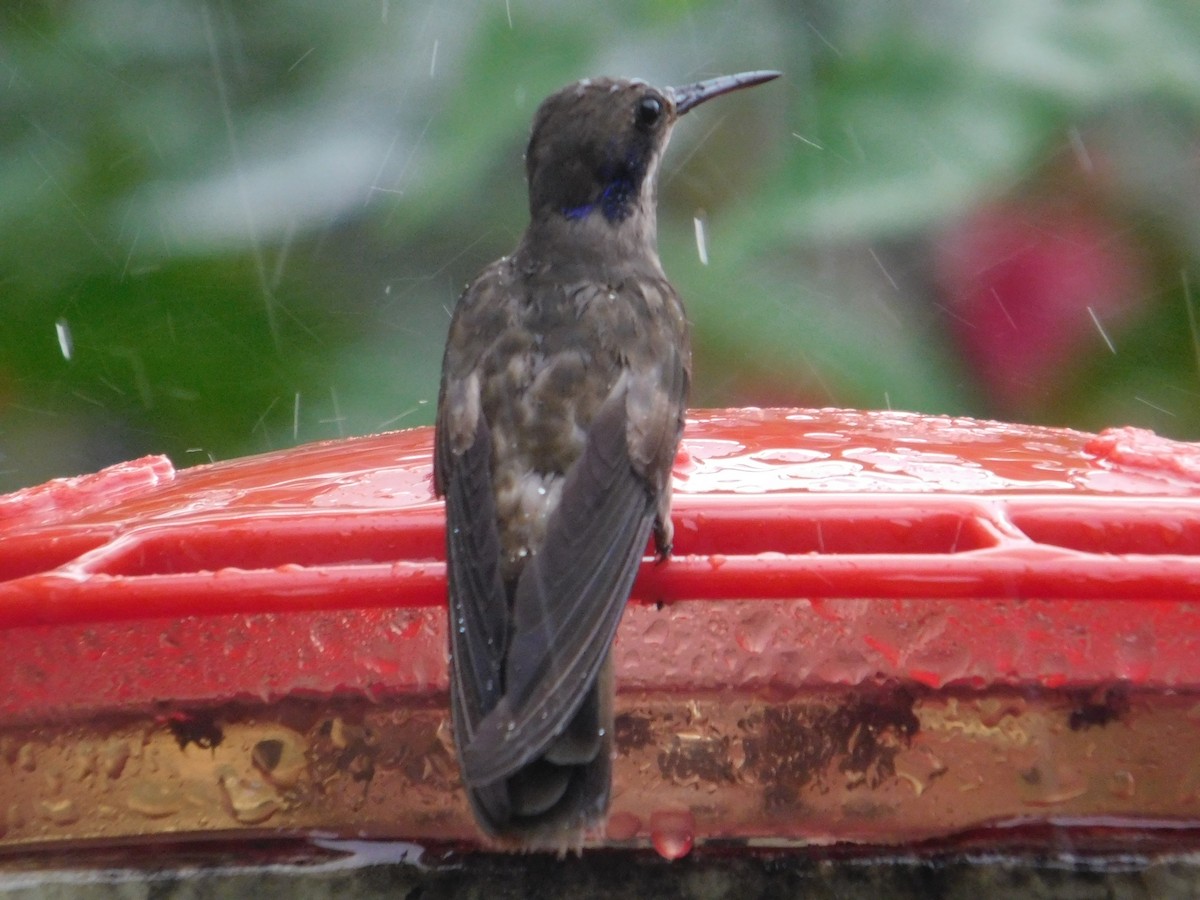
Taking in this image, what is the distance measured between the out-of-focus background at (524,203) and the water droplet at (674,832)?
1206mm

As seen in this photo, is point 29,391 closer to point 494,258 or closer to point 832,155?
point 494,258

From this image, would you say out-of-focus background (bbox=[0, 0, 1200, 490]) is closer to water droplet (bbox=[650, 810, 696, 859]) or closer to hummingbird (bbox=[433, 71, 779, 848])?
hummingbird (bbox=[433, 71, 779, 848])

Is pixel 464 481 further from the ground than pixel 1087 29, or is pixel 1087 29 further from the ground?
pixel 1087 29

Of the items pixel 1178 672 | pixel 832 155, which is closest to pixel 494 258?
pixel 832 155

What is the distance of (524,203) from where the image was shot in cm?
245

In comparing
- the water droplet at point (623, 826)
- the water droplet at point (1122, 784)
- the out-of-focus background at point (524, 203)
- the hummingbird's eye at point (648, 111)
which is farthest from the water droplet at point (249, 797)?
the hummingbird's eye at point (648, 111)

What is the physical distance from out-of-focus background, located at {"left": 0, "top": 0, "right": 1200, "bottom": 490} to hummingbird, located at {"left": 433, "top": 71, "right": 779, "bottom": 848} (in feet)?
0.43

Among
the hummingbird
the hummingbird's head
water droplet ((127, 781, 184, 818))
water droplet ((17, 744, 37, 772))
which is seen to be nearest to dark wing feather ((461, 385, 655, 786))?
the hummingbird

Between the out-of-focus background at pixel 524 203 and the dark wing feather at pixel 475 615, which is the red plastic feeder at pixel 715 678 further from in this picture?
the out-of-focus background at pixel 524 203

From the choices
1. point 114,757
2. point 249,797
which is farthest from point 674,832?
point 114,757

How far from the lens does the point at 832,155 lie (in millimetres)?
2219

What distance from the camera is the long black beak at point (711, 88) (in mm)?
2148

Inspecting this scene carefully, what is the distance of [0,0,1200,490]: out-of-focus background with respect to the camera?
2213 millimetres

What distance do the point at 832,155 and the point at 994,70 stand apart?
279mm
